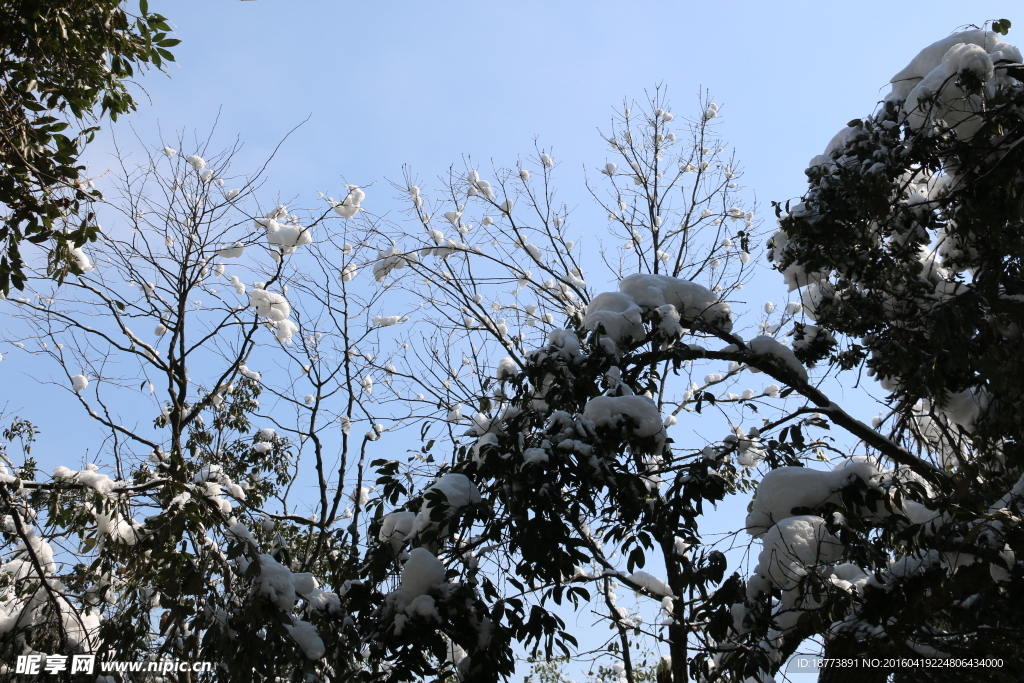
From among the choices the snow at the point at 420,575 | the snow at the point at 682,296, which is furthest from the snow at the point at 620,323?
the snow at the point at 420,575

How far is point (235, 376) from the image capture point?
6332 mm

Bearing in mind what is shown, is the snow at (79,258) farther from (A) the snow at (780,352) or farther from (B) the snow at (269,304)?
(A) the snow at (780,352)

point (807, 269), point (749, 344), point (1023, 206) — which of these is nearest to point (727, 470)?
point (749, 344)

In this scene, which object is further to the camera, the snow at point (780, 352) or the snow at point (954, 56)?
the snow at point (780, 352)

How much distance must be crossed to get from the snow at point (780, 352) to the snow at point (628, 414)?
760mm

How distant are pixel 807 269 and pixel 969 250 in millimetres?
1225

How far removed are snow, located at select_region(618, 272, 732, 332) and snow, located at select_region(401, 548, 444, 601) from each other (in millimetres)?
1624

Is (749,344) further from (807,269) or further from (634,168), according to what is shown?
(634,168)

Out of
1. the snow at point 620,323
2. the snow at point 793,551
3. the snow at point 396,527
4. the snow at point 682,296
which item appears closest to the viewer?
the snow at point 793,551

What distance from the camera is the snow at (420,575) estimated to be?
283 cm

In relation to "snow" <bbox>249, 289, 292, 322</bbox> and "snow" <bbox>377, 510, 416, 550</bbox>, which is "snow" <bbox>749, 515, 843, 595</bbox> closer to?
"snow" <bbox>377, 510, 416, 550</bbox>

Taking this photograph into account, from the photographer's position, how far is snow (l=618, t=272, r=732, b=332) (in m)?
3.65

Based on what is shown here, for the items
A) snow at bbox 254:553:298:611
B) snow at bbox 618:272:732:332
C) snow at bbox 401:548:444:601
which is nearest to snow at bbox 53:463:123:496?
snow at bbox 254:553:298:611

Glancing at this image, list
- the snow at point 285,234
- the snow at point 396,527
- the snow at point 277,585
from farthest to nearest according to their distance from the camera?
the snow at point 285,234, the snow at point 396,527, the snow at point 277,585
